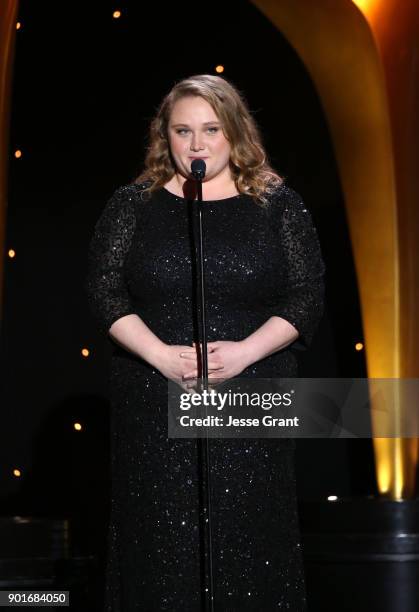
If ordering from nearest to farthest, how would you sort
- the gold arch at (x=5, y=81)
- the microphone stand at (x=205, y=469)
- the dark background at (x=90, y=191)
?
the microphone stand at (x=205, y=469) < the gold arch at (x=5, y=81) < the dark background at (x=90, y=191)

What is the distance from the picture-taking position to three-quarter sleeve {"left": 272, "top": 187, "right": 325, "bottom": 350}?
2189 mm

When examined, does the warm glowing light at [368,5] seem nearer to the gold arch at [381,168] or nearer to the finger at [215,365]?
the gold arch at [381,168]

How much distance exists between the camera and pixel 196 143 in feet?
7.07

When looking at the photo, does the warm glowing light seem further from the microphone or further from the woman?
the microphone

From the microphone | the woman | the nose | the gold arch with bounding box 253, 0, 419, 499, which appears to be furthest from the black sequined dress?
the gold arch with bounding box 253, 0, 419, 499

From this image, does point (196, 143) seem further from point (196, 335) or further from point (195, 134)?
point (196, 335)

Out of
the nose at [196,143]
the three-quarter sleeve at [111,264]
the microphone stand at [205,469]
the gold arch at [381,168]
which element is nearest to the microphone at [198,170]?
the microphone stand at [205,469]

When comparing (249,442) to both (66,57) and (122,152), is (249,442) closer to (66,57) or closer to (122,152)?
(122,152)

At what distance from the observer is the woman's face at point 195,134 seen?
216 cm

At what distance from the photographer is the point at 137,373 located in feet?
7.08

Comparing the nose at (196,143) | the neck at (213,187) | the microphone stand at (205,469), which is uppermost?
the nose at (196,143)

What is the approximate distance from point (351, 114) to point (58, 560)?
1.71 metres

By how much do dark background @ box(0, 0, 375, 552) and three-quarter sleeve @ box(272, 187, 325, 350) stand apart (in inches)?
57.0

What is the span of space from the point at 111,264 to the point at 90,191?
5.06 ft
